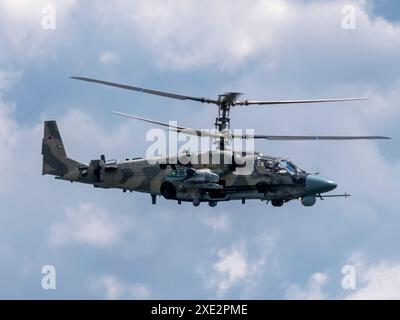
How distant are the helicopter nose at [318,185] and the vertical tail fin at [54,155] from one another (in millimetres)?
17546

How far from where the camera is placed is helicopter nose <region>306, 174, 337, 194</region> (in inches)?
4365

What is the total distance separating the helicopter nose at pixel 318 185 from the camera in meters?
111

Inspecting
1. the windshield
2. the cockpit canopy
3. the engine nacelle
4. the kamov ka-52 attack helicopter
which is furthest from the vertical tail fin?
the engine nacelle

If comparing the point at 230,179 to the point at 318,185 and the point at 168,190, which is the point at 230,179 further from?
the point at 318,185

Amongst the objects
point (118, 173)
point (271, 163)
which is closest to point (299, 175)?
point (271, 163)

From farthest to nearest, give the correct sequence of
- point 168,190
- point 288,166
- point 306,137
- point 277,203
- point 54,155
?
point 54,155 → point 168,190 → point 277,203 → point 288,166 → point 306,137

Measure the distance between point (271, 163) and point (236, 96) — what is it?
231 inches

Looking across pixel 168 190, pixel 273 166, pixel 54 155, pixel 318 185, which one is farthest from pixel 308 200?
pixel 54 155

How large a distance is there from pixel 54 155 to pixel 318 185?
20.4m

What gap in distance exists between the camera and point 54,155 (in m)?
117
